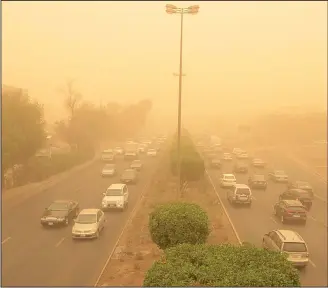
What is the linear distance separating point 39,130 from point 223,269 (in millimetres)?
29539

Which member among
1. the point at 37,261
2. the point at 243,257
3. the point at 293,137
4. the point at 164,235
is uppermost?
the point at 243,257

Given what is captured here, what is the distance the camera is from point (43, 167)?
128 feet

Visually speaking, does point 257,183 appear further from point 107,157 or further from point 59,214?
point 107,157

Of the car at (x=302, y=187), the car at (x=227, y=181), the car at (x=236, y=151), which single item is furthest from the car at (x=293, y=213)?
the car at (x=236, y=151)

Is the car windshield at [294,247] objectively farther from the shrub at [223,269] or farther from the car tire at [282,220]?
the shrub at [223,269]

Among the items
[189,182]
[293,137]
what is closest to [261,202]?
[189,182]

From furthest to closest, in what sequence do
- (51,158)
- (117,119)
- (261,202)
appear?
(117,119) → (51,158) → (261,202)

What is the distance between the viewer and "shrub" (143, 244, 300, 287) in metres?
8.16

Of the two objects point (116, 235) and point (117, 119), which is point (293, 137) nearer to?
point (117, 119)

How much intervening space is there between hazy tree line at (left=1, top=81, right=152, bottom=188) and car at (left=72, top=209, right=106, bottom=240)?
478 inches

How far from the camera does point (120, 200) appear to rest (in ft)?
94.8

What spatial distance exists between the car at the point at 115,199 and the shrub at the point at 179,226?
502 inches

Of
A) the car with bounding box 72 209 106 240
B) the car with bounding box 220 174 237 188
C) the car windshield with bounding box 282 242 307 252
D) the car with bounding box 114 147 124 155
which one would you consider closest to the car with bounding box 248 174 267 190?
the car with bounding box 220 174 237 188

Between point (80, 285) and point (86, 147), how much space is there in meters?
39.1
